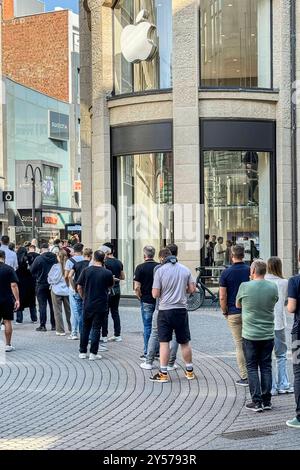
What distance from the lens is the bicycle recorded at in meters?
18.0

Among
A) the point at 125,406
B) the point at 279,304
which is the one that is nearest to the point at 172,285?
the point at 279,304

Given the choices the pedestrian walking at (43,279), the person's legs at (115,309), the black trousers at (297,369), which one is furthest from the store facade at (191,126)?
the black trousers at (297,369)

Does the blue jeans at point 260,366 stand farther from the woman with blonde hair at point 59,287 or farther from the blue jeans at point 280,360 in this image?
the woman with blonde hair at point 59,287

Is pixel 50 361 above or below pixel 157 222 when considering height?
below

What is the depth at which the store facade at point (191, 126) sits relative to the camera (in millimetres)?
19156

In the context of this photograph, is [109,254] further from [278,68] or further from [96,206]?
[278,68]

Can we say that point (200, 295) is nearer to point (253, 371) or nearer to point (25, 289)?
point (25, 289)

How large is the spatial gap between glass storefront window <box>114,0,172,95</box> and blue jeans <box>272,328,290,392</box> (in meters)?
12.1

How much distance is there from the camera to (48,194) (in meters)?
54.0

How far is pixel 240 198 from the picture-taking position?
19.8 metres

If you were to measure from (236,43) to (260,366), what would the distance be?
1394cm

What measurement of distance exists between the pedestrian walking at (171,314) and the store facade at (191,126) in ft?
29.1

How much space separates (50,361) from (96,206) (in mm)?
9598

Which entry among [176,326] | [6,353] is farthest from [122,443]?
[6,353]
